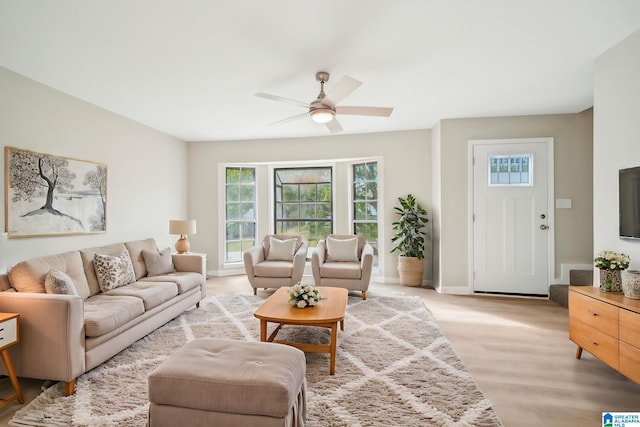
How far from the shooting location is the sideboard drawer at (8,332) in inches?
78.1

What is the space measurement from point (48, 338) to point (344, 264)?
330 centimetres

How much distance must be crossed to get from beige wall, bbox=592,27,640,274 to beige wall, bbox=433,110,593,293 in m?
1.75

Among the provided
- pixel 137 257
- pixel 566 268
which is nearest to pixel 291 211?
pixel 137 257

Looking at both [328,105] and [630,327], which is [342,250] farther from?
[630,327]

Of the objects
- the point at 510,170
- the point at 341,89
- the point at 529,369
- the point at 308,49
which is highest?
the point at 308,49

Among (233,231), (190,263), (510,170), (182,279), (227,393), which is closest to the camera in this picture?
(227,393)

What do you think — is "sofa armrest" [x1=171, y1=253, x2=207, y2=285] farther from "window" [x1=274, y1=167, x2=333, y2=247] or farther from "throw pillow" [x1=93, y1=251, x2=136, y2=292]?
"window" [x1=274, y1=167, x2=333, y2=247]

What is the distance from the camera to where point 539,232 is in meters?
4.32

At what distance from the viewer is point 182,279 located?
11.8ft

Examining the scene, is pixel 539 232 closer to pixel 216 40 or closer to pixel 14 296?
pixel 216 40

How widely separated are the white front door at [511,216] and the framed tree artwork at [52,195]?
16.8 feet

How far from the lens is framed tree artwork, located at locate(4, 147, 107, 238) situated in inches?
113

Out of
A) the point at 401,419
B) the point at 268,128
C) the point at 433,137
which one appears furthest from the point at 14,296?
the point at 433,137

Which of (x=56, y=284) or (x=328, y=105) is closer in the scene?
(x=56, y=284)
